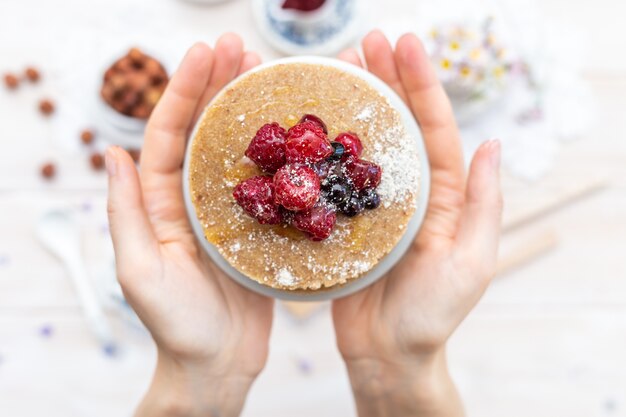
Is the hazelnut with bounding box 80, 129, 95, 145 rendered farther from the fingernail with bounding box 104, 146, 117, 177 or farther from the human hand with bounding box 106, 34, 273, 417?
the fingernail with bounding box 104, 146, 117, 177

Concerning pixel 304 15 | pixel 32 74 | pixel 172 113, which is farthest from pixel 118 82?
pixel 304 15

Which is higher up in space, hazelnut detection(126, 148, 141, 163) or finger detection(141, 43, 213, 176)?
finger detection(141, 43, 213, 176)

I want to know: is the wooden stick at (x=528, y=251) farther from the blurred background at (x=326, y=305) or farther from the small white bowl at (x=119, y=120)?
the small white bowl at (x=119, y=120)

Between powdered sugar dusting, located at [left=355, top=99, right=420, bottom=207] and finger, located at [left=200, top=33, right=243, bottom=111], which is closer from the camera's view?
powdered sugar dusting, located at [left=355, top=99, right=420, bottom=207]

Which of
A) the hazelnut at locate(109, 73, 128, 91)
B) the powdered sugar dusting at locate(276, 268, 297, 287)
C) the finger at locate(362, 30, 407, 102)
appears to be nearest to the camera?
the powdered sugar dusting at locate(276, 268, 297, 287)

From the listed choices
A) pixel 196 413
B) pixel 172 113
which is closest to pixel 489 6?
pixel 172 113

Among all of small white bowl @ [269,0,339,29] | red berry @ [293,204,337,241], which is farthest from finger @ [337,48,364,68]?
red berry @ [293,204,337,241]

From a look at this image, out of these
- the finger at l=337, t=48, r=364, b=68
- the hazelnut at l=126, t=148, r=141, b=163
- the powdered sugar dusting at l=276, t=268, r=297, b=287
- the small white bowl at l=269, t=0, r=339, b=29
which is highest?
the small white bowl at l=269, t=0, r=339, b=29
